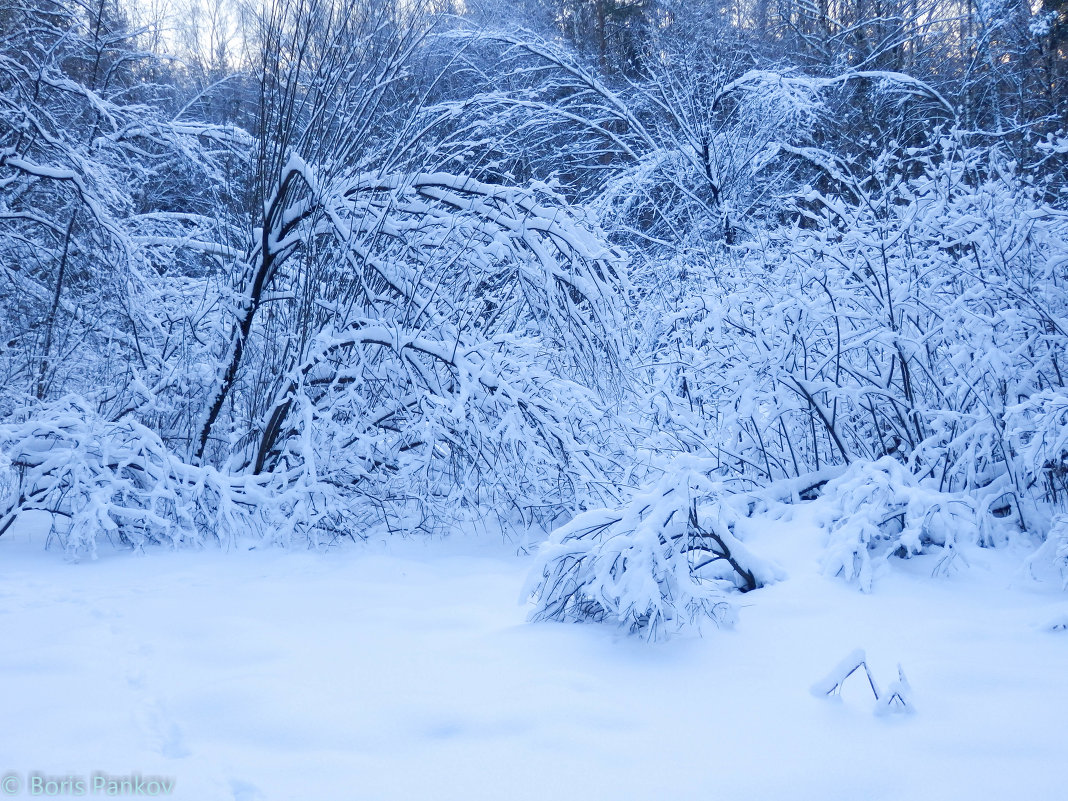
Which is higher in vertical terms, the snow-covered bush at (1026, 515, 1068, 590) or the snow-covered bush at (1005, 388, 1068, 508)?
the snow-covered bush at (1005, 388, 1068, 508)

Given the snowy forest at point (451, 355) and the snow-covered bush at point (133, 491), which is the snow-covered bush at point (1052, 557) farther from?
the snow-covered bush at point (133, 491)

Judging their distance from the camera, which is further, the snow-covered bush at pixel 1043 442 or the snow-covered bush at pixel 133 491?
the snow-covered bush at pixel 133 491

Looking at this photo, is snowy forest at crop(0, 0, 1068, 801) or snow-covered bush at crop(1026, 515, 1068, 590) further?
snow-covered bush at crop(1026, 515, 1068, 590)

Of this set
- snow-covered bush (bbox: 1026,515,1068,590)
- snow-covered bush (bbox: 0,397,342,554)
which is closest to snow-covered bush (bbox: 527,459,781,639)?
snow-covered bush (bbox: 1026,515,1068,590)

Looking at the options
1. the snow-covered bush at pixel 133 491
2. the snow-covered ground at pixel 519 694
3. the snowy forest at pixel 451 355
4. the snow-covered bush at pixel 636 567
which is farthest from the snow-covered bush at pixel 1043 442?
the snow-covered bush at pixel 133 491

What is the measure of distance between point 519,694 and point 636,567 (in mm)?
555

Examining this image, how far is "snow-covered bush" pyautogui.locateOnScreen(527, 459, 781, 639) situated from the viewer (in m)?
2.57

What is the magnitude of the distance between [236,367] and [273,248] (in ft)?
2.24

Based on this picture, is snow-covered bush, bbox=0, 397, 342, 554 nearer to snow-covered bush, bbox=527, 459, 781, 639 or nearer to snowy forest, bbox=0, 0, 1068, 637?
snowy forest, bbox=0, 0, 1068, 637

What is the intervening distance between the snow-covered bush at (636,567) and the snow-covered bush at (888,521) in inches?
27.8

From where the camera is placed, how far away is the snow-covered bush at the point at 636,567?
257 centimetres

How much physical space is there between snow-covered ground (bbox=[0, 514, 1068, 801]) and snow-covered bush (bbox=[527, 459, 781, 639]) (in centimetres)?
9

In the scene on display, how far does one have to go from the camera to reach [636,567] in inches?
100

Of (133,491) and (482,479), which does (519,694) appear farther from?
(133,491)
